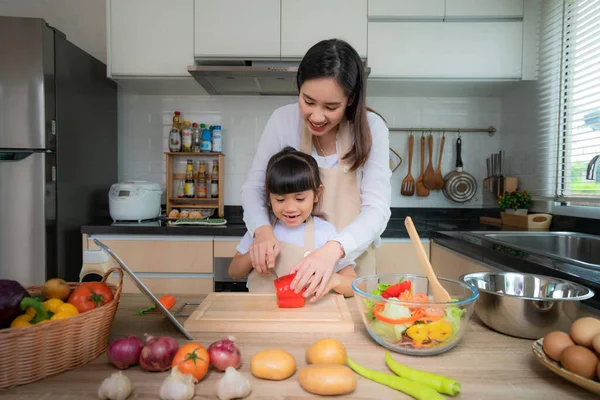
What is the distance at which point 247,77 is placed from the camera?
2.30m

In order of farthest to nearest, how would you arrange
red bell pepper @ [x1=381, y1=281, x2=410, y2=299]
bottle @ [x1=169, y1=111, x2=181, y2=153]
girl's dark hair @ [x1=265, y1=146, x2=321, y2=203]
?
1. bottle @ [x1=169, y1=111, x2=181, y2=153]
2. girl's dark hair @ [x1=265, y1=146, x2=321, y2=203]
3. red bell pepper @ [x1=381, y1=281, x2=410, y2=299]

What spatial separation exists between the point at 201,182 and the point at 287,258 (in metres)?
1.40

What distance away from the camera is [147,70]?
7.72ft

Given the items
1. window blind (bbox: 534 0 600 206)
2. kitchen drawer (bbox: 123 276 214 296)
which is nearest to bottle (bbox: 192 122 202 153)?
kitchen drawer (bbox: 123 276 214 296)

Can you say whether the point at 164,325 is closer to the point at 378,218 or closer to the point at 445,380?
the point at 445,380

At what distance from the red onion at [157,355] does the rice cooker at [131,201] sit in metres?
1.83

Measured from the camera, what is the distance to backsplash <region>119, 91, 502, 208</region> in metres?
2.71

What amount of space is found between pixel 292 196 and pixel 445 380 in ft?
2.71

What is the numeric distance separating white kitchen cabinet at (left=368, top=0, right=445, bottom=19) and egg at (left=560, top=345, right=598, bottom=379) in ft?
6.85

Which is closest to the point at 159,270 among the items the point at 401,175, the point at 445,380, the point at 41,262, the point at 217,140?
the point at 41,262

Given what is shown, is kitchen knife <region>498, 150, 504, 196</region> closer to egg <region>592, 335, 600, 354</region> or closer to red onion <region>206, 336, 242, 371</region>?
egg <region>592, 335, 600, 354</region>

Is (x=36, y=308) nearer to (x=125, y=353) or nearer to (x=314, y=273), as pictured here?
(x=125, y=353)

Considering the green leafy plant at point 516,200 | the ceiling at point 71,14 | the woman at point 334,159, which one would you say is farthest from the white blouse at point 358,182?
the ceiling at point 71,14

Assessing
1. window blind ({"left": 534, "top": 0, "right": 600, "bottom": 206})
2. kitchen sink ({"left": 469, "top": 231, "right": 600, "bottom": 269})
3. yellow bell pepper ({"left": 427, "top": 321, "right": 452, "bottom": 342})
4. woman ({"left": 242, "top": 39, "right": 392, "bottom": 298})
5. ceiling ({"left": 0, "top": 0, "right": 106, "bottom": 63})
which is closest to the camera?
yellow bell pepper ({"left": 427, "top": 321, "right": 452, "bottom": 342})
